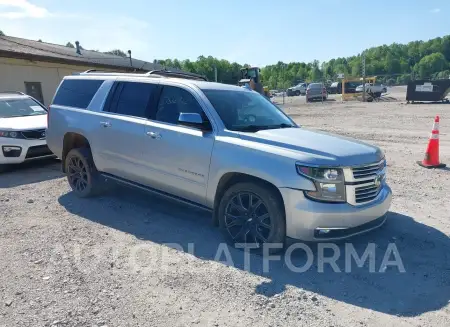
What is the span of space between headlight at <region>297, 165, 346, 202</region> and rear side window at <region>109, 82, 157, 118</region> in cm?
234

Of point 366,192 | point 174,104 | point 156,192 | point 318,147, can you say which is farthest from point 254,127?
point 156,192

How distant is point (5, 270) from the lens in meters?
3.44

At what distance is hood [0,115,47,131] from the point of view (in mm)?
7203

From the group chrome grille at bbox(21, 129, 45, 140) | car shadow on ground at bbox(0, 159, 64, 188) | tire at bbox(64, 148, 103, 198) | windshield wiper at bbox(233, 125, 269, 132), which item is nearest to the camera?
windshield wiper at bbox(233, 125, 269, 132)

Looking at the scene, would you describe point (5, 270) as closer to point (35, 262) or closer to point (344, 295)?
point (35, 262)

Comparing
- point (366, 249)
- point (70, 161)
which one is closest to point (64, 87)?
point (70, 161)

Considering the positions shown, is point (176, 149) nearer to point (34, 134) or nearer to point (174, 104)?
point (174, 104)

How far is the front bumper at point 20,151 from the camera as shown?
23.1 ft

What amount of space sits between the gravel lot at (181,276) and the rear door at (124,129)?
0.69 meters

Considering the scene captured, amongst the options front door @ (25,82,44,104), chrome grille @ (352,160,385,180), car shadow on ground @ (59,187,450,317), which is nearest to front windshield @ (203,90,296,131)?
chrome grille @ (352,160,385,180)

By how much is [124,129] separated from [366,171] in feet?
10.1

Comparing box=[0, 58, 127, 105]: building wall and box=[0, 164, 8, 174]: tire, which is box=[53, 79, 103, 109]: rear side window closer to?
box=[0, 164, 8, 174]: tire

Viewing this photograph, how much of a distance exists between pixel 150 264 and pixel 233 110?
2.03 m

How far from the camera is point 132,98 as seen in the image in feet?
15.8
